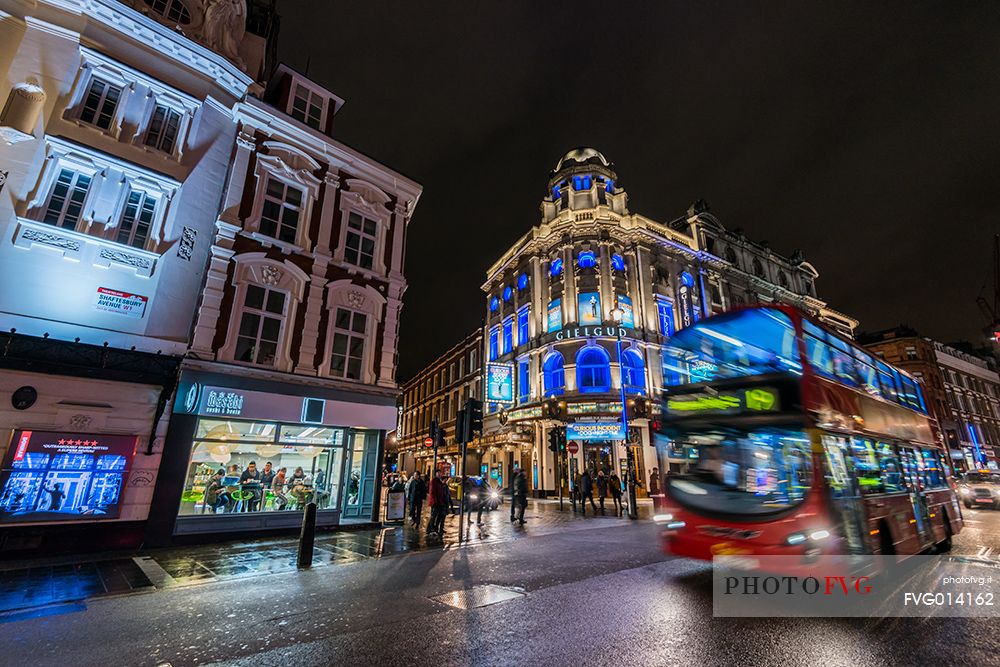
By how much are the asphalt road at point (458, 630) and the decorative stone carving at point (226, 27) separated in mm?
16127

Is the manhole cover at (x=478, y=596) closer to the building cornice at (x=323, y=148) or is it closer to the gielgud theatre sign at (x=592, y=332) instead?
the building cornice at (x=323, y=148)

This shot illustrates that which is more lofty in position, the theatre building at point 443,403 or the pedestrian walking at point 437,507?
the theatre building at point 443,403

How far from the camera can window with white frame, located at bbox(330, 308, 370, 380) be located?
14.6 meters

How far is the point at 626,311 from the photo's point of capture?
95.0 feet

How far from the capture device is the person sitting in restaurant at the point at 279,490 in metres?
12.9

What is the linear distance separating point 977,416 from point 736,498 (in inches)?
2956

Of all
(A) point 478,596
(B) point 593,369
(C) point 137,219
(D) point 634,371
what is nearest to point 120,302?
(C) point 137,219

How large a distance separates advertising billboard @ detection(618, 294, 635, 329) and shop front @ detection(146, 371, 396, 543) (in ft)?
60.8

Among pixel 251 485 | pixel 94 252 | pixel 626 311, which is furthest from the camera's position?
pixel 626 311

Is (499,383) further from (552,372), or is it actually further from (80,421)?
(80,421)

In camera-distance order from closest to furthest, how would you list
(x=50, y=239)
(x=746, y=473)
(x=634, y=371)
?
1. (x=746, y=473)
2. (x=50, y=239)
3. (x=634, y=371)

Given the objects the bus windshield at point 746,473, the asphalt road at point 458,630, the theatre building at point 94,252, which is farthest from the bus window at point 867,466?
the theatre building at point 94,252
